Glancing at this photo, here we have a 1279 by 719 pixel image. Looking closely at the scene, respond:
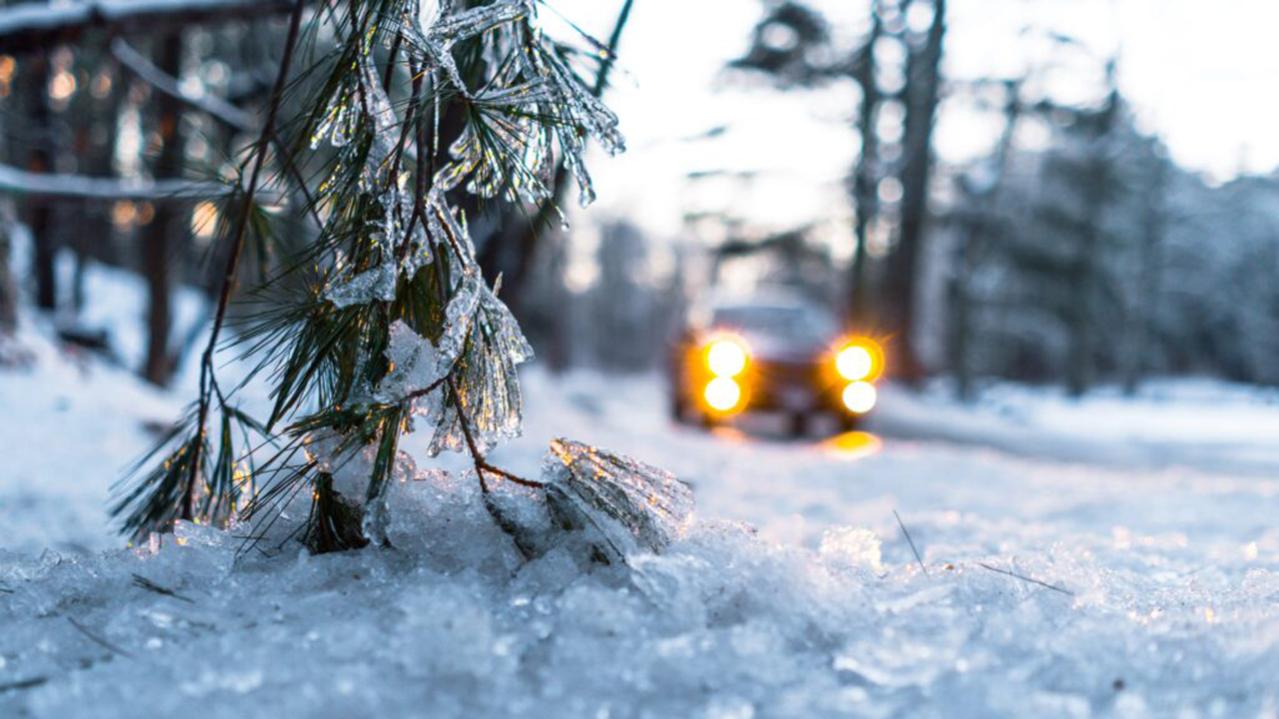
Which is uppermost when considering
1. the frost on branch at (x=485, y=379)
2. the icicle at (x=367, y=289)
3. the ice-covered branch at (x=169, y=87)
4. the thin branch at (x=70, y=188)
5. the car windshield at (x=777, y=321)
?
the ice-covered branch at (x=169, y=87)

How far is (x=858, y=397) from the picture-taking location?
869 centimetres

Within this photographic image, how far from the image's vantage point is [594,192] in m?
1.73

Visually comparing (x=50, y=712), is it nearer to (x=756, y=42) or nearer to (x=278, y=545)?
(x=278, y=545)

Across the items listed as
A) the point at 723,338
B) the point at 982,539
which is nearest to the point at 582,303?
the point at 723,338

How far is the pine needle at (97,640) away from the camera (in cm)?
127

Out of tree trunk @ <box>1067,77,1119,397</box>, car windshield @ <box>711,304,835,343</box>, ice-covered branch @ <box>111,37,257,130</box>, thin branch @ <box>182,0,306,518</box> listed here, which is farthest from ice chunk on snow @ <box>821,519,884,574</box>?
tree trunk @ <box>1067,77,1119,397</box>

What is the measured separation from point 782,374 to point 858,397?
782 millimetres

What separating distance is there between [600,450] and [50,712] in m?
0.98

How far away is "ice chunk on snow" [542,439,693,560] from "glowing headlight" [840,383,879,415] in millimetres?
7085

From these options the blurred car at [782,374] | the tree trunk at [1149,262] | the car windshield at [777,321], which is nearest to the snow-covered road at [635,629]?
the blurred car at [782,374]

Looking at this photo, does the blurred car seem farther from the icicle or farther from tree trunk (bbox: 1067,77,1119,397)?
tree trunk (bbox: 1067,77,1119,397)

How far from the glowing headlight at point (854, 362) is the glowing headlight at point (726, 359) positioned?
911 millimetres

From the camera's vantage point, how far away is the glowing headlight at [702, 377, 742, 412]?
866 centimetres

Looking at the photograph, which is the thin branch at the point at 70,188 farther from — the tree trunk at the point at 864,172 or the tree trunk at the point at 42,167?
the tree trunk at the point at 864,172
